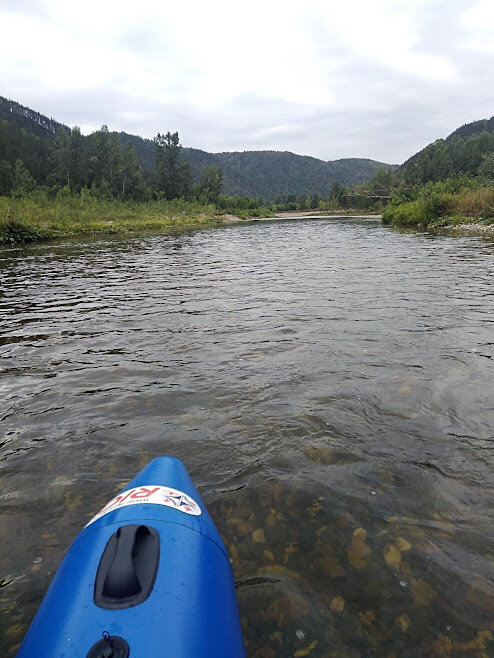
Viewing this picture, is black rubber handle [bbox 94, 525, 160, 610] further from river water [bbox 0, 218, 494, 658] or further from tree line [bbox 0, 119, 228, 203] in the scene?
tree line [bbox 0, 119, 228, 203]

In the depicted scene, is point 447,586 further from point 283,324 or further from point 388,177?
point 388,177

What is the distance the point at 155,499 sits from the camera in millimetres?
2176

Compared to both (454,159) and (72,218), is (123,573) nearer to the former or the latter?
(72,218)

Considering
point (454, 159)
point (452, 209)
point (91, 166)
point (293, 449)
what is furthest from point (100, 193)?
point (454, 159)

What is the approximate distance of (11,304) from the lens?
33.8 ft

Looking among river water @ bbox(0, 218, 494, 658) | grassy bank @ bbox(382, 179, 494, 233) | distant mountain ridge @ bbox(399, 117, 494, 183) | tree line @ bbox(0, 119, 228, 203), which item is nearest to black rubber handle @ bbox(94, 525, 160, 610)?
river water @ bbox(0, 218, 494, 658)

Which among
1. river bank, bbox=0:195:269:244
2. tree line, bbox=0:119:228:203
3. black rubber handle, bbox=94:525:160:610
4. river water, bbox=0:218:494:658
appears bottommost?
→ river water, bbox=0:218:494:658

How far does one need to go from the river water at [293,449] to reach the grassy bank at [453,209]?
2612 centimetres

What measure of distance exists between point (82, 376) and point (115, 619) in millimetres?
4888

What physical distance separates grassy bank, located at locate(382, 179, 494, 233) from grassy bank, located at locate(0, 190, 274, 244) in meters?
31.4

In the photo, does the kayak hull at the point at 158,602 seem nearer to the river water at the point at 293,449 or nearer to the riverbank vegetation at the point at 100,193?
the river water at the point at 293,449

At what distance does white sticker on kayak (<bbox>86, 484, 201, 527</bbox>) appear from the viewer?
2.14m

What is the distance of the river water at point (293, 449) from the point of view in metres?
2.45

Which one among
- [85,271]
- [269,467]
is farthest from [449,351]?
[85,271]
